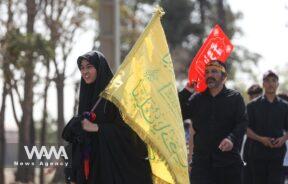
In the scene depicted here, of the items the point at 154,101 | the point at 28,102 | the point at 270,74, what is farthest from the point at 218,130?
the point at 28,102

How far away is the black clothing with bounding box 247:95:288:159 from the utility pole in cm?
367

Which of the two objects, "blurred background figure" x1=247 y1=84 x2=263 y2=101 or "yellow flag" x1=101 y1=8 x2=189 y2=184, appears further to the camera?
"blurred background figure" x1=247 y1=84 x2=263 y2=101

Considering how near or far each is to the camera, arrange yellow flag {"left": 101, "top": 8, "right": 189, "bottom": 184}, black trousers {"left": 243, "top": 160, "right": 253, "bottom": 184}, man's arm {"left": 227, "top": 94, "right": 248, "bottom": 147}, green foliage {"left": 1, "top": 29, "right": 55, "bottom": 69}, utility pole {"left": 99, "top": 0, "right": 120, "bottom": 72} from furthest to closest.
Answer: green foliage {"left": 1, "top": 29, "right": 55, "bottom": 69}, utility pole {"left": 99, "top": 0, "right": 120, "bottom": 72}, black trousers {"left": 243, "top": 160, "right": 253, "bottom": 184}, man's arm {"left": 227, "top": 94, "right": 248, "bottom": 147}, yellow flag {"left": 101, "top": 8, "right": 189, "bottom": 184}

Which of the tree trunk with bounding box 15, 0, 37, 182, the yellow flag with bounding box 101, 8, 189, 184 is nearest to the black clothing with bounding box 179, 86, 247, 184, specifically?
the yellow flag with bounding box 101, 8, 189, 184

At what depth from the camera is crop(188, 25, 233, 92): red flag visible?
24.5ft

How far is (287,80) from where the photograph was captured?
6894 centimetres

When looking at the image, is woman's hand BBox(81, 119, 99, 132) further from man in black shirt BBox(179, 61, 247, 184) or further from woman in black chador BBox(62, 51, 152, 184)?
man in black shirt BBox(179, 61, 247, 184)

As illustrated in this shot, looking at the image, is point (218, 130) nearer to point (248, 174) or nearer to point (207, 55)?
point (207, 55)

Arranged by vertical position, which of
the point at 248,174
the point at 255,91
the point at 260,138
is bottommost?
the point at 248,174

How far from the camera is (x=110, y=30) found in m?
12.4

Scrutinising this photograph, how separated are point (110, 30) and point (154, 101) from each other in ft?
21.3

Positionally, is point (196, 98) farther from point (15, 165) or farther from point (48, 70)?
point (48, 70)

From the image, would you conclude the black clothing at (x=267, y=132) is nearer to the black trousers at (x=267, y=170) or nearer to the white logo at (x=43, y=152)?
the black trousers at (x=267, y=170)

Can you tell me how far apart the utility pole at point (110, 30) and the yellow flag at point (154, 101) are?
6074 mm
